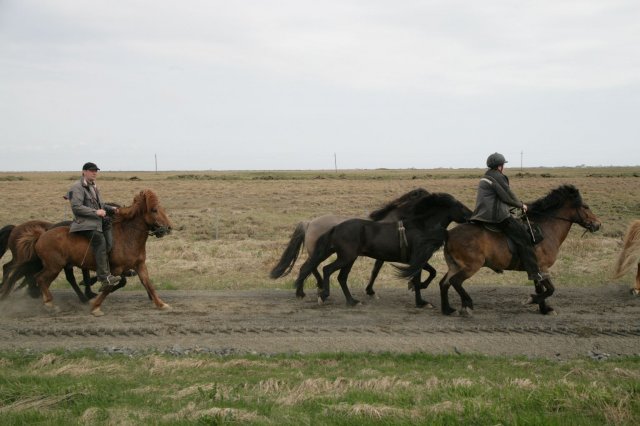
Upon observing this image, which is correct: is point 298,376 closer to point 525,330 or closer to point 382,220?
point 525,330

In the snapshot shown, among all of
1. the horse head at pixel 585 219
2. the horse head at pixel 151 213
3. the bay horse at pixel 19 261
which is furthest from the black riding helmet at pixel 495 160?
the bay horse at pixel 19 261

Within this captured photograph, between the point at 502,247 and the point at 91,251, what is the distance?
24.0ft

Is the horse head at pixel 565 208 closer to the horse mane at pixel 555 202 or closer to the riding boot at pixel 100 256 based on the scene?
the horse mane at pixel 555 202

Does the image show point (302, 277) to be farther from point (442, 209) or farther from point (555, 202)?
point (555, 202)

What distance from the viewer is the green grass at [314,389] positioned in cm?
488

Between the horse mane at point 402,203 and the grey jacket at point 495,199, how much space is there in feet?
4.33

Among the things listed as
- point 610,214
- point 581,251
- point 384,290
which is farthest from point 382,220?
point 610,214

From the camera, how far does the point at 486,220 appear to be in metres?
10.1

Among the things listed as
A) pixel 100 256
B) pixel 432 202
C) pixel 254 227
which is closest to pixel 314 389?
pixel 100 256

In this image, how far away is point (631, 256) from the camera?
11141 millimetres

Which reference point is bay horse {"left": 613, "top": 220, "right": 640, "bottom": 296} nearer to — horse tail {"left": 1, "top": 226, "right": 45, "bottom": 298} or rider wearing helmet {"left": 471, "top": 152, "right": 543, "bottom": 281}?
rider wearing helmet {"left": 471, "top": 152, "right": 543, "bottom": 281}

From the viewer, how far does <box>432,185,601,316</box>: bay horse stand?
9938 mm

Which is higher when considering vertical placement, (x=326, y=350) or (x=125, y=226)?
(x=125, y=226)

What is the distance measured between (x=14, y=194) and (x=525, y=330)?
41.5m
